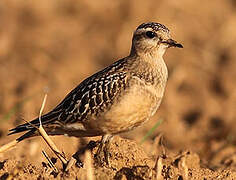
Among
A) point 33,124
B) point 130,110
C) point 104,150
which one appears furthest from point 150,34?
point 33,124

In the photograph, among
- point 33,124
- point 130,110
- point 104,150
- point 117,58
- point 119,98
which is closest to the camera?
point 130,110

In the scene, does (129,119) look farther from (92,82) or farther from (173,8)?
(173,8)

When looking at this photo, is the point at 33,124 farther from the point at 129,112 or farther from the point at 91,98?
the point at 129,112

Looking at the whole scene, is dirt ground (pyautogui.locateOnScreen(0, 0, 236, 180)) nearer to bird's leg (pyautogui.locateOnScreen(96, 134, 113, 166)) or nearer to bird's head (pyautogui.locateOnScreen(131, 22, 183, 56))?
bird's leg (pyautogui.locateOnScreen(96, 134, 113, 166))

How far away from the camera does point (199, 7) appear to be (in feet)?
52.9

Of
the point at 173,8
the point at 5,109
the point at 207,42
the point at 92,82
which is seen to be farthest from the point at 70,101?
the point at 173,8

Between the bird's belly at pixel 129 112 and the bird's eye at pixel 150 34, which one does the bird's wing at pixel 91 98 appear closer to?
the bird's belly at pixel 129 112

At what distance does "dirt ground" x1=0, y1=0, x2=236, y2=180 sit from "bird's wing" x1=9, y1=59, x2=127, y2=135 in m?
0.45

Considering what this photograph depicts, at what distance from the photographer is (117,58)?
532 inches


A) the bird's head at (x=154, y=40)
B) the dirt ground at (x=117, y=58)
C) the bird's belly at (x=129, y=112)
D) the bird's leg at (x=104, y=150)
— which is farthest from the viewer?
the bird's head at (x=154, y=40)

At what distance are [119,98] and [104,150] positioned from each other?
2.05ft

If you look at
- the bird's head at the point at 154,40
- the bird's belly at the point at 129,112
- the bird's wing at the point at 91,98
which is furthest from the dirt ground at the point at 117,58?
the bird's head at the point at 154,40

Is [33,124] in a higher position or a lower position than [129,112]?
lower

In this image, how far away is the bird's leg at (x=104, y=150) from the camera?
22.7 feet
